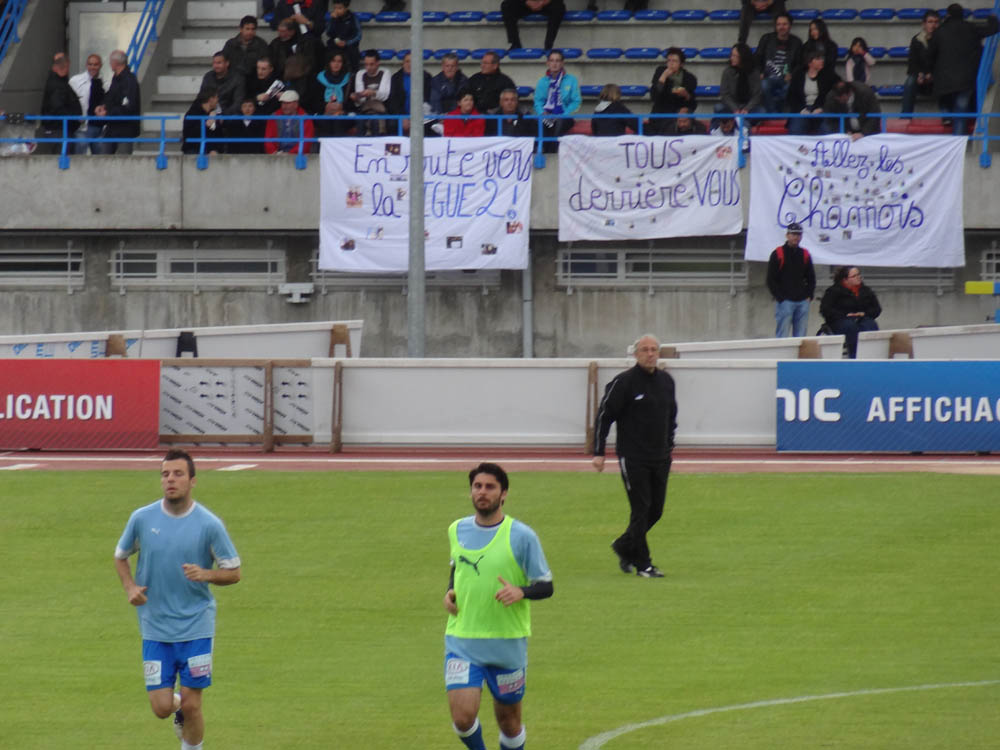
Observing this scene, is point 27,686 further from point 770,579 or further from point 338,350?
point 338,350

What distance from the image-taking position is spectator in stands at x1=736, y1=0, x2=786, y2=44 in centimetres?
3272

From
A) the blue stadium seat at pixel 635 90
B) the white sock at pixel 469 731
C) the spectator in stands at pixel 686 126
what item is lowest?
the white sock at pixel 469 731

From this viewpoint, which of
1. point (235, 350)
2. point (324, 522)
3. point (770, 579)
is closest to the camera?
point (770, 579)

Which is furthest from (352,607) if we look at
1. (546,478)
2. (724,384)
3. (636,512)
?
(724,384)

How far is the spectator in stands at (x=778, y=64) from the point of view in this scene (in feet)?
102

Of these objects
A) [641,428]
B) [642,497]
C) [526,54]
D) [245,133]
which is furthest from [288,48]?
[642,497]

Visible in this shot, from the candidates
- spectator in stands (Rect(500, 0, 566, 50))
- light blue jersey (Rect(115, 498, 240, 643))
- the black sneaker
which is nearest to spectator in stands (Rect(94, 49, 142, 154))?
spectator in stands (Rect(500, 0, 566, 50))

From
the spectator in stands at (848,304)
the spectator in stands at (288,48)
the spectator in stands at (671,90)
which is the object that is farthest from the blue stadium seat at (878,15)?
the spectator in stands at (288,48)

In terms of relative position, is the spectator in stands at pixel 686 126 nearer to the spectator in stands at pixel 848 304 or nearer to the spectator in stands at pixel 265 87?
the spectator in stands at pixel 848 304

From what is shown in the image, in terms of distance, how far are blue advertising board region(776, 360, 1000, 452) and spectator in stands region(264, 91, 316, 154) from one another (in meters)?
12.7

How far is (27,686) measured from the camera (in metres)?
11.3

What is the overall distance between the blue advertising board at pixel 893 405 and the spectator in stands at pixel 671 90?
9.70 m

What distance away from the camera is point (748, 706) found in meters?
10.7

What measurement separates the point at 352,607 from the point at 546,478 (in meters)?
7.12
